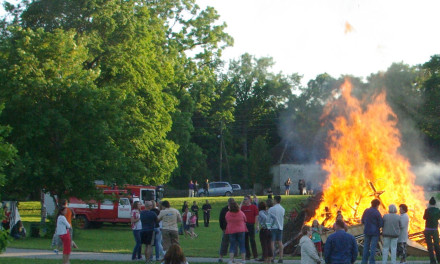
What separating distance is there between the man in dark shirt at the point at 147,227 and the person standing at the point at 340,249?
7896 mm

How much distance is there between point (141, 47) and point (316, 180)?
32.3 m

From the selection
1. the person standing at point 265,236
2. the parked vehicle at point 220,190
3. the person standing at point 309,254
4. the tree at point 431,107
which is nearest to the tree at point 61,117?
the person standing at point 265,236

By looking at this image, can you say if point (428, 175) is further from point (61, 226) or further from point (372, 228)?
point (61, 226)

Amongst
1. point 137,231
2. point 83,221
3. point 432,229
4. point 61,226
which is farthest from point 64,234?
point 83,221

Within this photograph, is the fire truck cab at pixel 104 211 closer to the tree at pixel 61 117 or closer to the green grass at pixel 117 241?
the green grass at pixel 117 241

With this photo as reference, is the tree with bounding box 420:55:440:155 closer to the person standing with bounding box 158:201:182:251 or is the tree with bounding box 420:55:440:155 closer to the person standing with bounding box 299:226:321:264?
the person standing with bounding box 158:201:182:251

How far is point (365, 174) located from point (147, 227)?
9.28m

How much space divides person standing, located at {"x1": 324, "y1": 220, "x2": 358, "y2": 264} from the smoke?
1565 inches

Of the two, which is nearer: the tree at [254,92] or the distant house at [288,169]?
the distant house at [288,169]

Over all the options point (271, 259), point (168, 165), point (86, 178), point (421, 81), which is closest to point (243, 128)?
point (421, 81)

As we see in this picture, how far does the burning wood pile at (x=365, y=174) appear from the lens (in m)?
23.3

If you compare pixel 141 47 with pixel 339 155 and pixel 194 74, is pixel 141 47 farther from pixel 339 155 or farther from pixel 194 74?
pixel 339 155

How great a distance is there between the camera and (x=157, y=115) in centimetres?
4100

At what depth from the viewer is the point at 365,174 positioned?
80.8 ft
